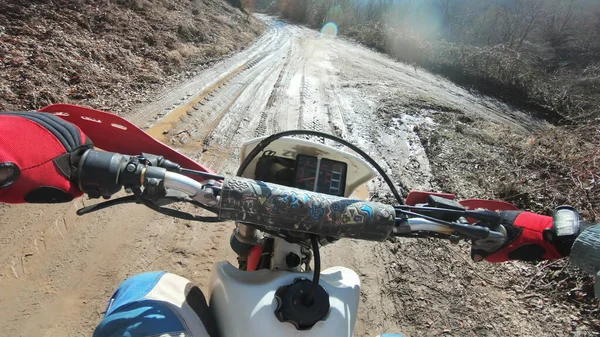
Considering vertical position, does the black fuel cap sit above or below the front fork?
above

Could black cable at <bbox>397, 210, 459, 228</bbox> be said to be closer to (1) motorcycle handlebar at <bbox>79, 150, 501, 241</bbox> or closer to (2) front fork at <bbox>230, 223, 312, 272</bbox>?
(1) motorcycle handlebar at <bbox>79, 150, 501, 241</bbox>

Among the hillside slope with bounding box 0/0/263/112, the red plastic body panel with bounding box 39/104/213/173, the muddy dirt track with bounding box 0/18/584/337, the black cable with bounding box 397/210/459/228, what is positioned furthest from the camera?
the hillside slope with bounding box 0/0/263/112

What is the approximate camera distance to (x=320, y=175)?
186cm

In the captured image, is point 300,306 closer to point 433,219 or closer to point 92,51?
point 433,219

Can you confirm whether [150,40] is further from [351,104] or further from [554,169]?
[554,169]

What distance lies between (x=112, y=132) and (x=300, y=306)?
3.85ft

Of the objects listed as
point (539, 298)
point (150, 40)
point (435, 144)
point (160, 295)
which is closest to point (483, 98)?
point (435, 144)

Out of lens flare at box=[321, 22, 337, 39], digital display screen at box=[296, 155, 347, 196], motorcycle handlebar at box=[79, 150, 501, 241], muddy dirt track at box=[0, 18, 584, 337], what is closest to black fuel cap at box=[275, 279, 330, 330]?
motorcycle handlebar at box=[79, 150, 501, 241]

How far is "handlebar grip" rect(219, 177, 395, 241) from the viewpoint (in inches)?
49.1

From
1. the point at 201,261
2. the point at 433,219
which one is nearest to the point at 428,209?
the point at 433,219

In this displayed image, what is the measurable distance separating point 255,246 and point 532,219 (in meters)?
1.36

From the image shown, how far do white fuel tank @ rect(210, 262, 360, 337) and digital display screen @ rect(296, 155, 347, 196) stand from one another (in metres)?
0.45

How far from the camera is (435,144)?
21.5ft

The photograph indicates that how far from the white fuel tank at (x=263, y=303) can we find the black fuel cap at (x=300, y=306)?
23mm
